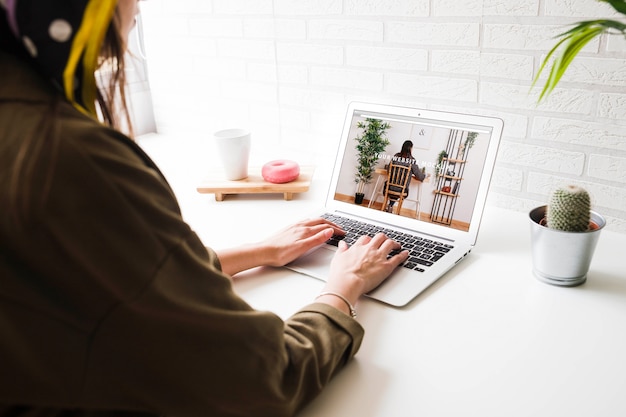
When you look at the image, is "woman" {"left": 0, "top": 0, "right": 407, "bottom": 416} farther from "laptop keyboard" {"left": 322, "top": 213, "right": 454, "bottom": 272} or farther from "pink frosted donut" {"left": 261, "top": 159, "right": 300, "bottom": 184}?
"pink frosted donut" {"left": 261, "top": 159, "right": 300, "bottom": 184}

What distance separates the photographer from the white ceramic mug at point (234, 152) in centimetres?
138

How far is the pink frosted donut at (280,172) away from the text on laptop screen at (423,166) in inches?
7.1

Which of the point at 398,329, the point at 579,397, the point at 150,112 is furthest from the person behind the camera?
the point at 150,112

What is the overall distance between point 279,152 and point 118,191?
119cm

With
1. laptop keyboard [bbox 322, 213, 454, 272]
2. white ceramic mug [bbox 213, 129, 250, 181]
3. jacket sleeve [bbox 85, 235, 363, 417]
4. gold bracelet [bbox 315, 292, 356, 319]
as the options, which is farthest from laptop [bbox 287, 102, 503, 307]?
jacket sleeve [bbox 85, 235, 363, 417]

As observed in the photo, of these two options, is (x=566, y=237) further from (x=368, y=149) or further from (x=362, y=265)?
(x=368, y=149)

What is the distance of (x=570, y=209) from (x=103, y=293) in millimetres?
722

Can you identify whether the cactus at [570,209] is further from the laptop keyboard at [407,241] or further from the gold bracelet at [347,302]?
the gold bracelet at [347,302]

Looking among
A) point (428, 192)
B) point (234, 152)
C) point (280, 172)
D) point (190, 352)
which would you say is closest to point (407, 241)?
point (428, 192)

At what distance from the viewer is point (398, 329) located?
85 centimetres

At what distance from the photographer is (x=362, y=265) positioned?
0.94 metres

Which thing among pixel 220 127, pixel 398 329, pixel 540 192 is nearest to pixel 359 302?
pixel 398 329

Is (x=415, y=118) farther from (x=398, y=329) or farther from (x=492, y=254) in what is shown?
(x=398, y=329)

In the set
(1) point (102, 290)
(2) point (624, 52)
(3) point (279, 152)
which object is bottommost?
(3) point (279, 152)
